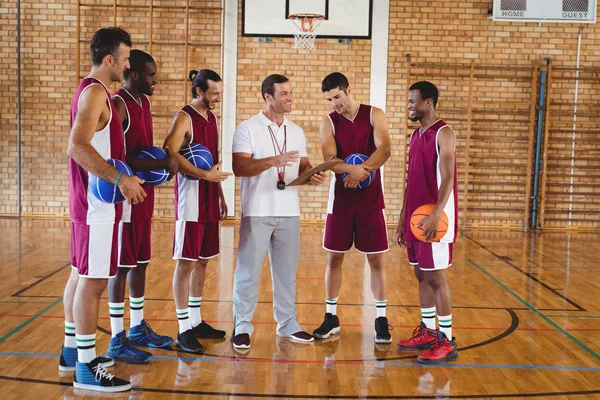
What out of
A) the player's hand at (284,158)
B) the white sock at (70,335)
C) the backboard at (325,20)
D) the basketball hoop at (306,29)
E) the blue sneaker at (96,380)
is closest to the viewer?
the blue sneaker at (96,380)

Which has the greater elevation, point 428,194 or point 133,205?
point 428,194

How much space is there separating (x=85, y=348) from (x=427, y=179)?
223cm

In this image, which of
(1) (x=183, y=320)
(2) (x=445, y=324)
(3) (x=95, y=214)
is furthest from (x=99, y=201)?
(2) (x=445, y=324)

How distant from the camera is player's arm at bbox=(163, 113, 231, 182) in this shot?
4.14m

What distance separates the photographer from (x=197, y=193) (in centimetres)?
432

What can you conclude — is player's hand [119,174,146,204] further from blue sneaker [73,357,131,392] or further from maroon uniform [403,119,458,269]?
maroon uniform [403,119,458,269]

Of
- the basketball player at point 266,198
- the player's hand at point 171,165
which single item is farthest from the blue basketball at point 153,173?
the basketball player at point 266,198

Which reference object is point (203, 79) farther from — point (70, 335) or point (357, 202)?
point (70, 335)

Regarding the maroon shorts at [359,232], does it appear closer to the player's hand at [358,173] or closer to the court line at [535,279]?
the player's hand at [358,173]

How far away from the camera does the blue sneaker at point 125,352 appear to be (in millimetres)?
3973

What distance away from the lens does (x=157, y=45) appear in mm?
11125

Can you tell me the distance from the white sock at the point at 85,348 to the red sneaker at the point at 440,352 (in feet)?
6.32

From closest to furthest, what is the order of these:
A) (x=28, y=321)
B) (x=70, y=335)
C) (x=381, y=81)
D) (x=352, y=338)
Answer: (x=70, y=335)
(x=352, y=338)
(x=28, y=321)
(x=381, y=81)

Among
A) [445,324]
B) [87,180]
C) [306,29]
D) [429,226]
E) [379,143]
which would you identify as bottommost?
[445,324]
